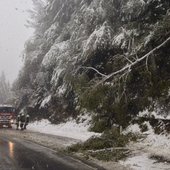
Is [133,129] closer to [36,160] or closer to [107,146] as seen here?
[107,146]

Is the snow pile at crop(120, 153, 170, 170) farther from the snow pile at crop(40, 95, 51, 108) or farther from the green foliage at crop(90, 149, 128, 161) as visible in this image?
the snow pile at crop(40, 95, 51, 108)

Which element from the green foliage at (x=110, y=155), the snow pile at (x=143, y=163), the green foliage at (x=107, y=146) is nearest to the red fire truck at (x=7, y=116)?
the green foliage at (x=107, y=146)

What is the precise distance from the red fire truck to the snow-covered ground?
18451mm

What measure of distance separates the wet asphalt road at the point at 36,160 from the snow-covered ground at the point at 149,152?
167 centimetres

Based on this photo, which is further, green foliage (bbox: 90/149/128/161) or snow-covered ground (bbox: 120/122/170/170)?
green foliage (bbox: 90/149/128/161)

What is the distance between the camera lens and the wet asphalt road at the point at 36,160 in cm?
1241

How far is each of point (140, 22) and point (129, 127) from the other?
5317 millimetres

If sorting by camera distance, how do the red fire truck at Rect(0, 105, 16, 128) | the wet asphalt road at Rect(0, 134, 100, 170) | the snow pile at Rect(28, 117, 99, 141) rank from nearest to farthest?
the wet asphalt road at Rect(0, 134, 100, 170) < the snow pile at Rect(28, 117, 99, 141) < the red fire truck at Rect(0, 105, 16, 128)

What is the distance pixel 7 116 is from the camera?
35812 mm

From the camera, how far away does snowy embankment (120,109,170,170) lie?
41.9 ft

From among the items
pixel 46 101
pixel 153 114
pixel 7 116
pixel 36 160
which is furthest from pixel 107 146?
pixel 7 116

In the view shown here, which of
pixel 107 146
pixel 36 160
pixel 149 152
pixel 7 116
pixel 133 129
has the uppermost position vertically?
pixel 7 116

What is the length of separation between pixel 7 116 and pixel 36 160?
22600 mm

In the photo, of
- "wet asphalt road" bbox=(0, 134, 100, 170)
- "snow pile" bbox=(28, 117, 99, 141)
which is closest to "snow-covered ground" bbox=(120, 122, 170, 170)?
"wet asphalt road" bbox=(0, 134, 100, 170)
